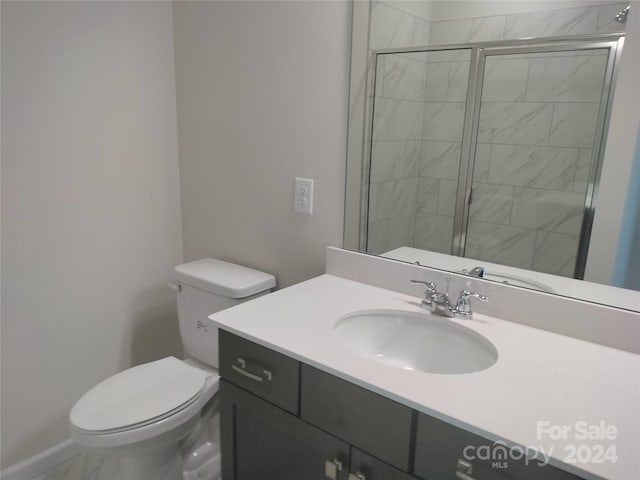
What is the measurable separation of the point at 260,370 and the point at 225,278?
673mm

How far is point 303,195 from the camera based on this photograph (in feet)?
5.81

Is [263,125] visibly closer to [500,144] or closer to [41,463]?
[500,144]

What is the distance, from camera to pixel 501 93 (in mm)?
1333

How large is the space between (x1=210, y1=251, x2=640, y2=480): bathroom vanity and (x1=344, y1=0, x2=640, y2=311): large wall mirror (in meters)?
0.21

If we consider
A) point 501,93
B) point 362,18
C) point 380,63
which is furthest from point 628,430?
point 362,18

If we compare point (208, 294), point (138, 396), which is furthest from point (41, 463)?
point (208, 294)

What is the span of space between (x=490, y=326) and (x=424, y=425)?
465mm

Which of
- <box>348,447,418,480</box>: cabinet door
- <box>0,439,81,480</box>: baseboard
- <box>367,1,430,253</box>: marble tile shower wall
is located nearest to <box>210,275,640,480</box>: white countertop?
<box>348,447,418,480</box>: cabinet door

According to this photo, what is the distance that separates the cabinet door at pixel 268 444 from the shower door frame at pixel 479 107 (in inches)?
26.4

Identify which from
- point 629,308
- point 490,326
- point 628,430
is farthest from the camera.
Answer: point 490,326

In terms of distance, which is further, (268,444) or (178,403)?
(178,403)

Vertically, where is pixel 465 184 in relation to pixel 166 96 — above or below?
below

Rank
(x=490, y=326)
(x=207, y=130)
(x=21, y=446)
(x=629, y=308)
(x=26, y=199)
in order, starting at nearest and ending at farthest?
(x=629, y=308) < (x=490, y=326) < (x=26, y=199) < (x=21, y=446) < (x=207, y=130)

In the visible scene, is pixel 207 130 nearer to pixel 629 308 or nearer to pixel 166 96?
pixel 166 96
